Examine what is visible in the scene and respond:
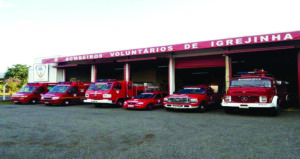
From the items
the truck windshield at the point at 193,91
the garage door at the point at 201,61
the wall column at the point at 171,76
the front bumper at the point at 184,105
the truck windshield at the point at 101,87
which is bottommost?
the front bumper at the point at 184,105

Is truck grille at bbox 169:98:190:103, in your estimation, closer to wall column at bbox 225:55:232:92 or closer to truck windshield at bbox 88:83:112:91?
truck windshield at bbox 88:83:112:91

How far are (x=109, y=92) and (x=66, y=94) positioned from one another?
431 cm

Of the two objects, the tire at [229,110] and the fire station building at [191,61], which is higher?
the fire station building at [191,61]

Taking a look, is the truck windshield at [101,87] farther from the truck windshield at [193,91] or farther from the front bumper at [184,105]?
the truck windshield at [193,91]

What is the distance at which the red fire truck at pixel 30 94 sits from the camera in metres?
18.5

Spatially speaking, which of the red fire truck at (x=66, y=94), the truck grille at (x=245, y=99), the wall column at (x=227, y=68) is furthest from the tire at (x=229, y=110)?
the red fire truck at (x=66, y=94)

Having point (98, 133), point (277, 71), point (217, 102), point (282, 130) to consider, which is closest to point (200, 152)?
point (98, 133)

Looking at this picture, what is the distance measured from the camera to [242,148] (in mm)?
4984

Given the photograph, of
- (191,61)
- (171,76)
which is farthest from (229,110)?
(171,76)

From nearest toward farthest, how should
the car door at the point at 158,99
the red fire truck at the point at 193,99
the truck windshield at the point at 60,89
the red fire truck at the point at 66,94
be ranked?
the red fire truck at the point at 193,99 < the car door at the point at 158,99 < the red fire truck at the point at 66,94 < the truck windshield at the point at 60,89

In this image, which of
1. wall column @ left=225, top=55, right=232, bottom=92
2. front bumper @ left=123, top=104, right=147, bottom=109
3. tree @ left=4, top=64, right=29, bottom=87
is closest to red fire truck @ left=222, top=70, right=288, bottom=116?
wall column @ left=225, top=55, right=232, bottom=92

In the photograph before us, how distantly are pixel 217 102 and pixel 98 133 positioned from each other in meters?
10.5

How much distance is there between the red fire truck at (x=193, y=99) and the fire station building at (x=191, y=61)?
2516mm

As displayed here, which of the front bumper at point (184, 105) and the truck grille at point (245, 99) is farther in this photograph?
the front bumper at point (184, 105)
